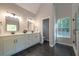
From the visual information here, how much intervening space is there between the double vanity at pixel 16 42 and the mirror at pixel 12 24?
0.52 ft

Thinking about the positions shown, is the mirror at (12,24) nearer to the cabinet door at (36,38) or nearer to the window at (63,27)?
the cabinet door at (36,38)

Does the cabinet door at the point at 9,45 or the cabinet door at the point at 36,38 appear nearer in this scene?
the cabinet door at the point at 9,45

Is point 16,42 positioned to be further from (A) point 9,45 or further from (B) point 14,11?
(B) point 14,11

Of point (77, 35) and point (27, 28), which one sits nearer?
point (77, 35)

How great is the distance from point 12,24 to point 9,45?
0.51m

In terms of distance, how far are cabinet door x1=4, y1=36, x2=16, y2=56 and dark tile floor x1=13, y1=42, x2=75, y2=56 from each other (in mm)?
159

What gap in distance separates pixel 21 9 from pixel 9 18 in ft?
1.20

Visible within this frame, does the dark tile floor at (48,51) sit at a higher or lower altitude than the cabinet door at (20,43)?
lower

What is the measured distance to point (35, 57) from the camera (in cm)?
228

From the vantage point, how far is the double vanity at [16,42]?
7.34 feet

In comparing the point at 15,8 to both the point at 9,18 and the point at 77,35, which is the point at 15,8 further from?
the point at 77,35

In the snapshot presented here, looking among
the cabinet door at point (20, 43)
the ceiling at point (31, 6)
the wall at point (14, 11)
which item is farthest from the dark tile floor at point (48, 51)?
the ceiling at point (31, 6)

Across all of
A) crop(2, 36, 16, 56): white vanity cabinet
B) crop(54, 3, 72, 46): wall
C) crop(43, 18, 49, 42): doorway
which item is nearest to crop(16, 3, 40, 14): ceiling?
crop(43, 18, 49, 42): doorway

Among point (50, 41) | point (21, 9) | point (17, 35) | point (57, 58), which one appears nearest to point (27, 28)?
point (17, 35)
